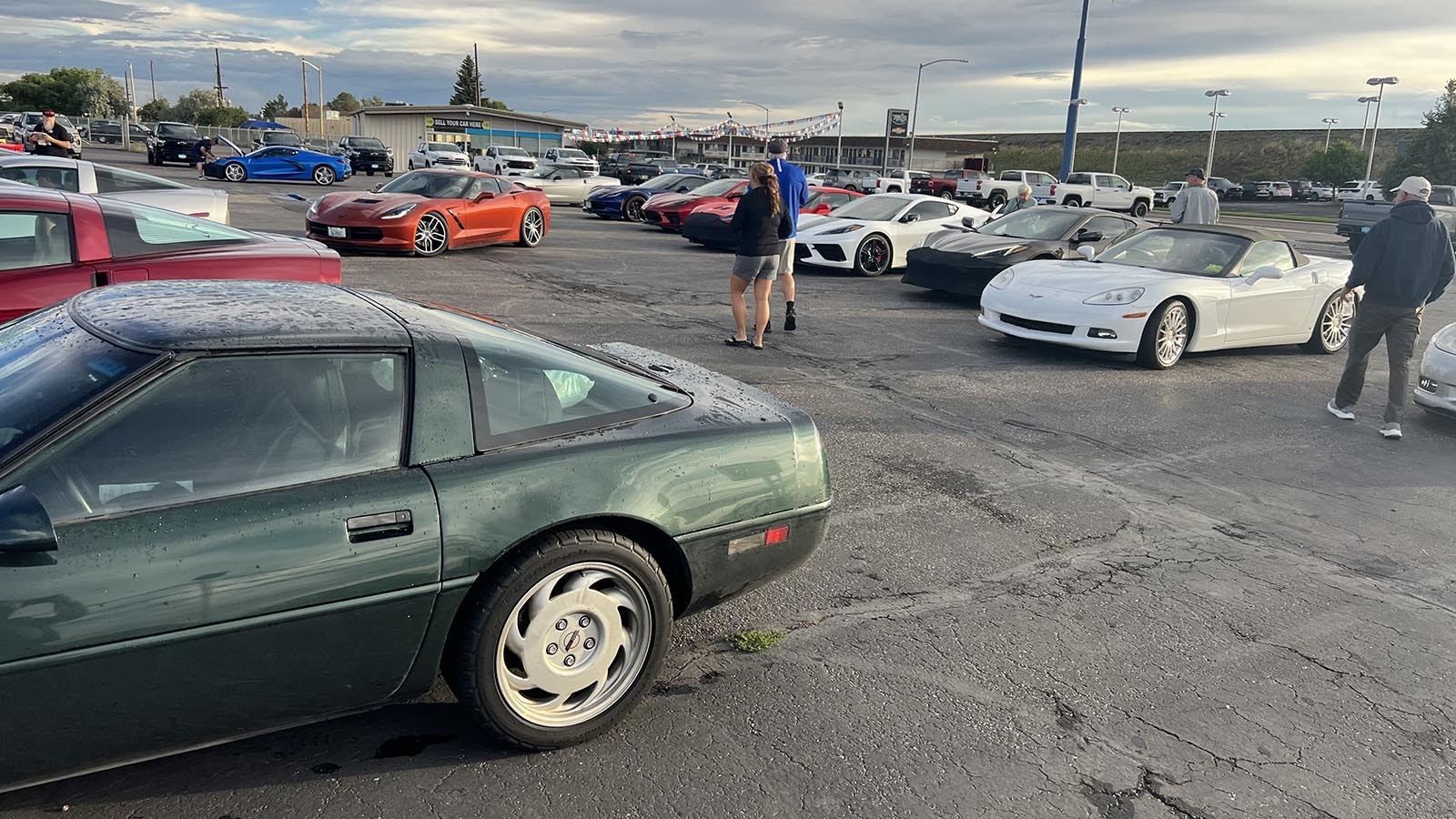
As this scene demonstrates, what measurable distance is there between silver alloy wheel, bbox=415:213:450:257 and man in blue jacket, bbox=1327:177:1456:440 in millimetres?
11561

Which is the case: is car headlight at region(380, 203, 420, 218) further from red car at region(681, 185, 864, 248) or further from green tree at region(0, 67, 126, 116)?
green tree at region(0, 67, 126, 116)

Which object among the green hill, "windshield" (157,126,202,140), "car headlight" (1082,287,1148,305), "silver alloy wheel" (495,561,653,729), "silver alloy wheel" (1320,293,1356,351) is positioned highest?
the green hill

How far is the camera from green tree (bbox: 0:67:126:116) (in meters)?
83.4

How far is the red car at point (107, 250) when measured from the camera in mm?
5926

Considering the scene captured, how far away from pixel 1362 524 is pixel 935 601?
2758mm

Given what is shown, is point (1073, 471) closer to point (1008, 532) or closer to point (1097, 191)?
point (1008, 532)

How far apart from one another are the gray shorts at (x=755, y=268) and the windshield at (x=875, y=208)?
6918 millimetres

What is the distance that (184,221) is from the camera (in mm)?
6746

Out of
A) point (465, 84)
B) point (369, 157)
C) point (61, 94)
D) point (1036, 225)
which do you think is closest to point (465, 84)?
point (465, 84)

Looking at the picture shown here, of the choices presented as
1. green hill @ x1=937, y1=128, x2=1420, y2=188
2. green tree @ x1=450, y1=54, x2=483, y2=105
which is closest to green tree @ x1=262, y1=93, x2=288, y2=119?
green tree @ x1=450, y1=54, x2=483, y2=105

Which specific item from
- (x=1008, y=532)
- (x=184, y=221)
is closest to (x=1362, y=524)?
(x=1008, y=532)

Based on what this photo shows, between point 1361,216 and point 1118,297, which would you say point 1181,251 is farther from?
point 1361,216

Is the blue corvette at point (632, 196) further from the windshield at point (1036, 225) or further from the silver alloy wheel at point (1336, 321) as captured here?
the silver alloy wheel at point (1336, 321)

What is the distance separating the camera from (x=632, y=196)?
78.8ft
